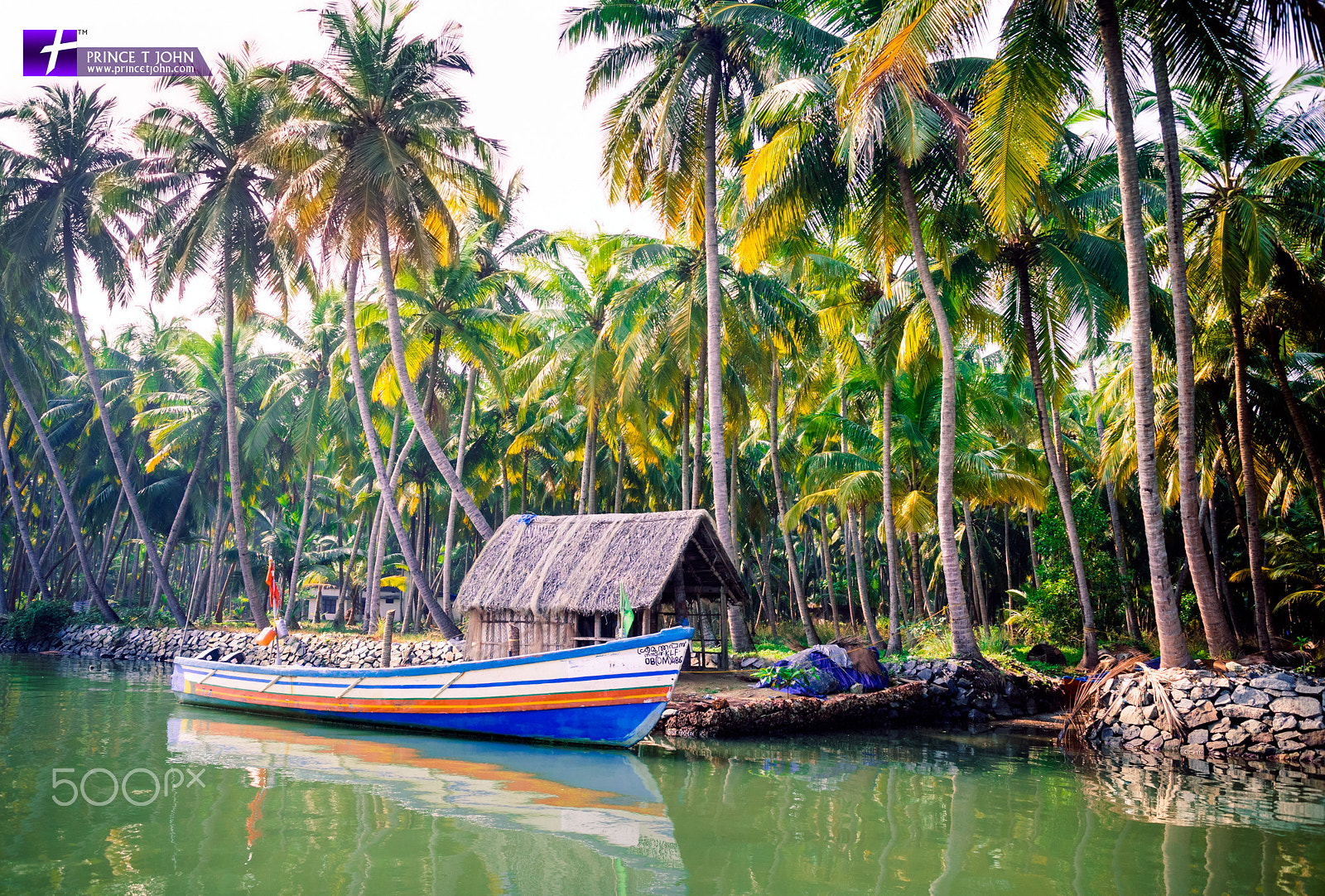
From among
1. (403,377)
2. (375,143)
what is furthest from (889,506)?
(375,143)

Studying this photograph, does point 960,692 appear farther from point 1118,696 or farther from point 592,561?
point 592,561

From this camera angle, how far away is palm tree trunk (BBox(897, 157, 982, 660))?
15688 mm

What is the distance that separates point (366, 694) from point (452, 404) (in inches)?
751

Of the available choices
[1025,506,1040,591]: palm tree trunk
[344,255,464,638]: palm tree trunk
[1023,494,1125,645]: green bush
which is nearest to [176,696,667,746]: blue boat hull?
[344,255,464,638]: palm tree trunk

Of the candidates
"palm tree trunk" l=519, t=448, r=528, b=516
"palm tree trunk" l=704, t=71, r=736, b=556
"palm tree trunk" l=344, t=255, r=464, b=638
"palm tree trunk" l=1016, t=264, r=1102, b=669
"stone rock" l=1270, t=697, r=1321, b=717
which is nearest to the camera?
"stone rock" l=1270, t=697, r=1321, b=717

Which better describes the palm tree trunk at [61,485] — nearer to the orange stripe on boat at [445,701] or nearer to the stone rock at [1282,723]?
the orange stripe on boat at [445,701]

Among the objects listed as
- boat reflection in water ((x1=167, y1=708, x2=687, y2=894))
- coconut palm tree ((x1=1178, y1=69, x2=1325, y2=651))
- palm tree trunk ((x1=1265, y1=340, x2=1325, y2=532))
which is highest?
coconut palm tree ((x1=1178, y1=69, x2=1325, y2=651))

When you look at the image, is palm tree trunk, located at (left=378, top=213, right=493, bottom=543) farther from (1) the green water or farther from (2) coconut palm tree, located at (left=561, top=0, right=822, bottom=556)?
(1) the green water

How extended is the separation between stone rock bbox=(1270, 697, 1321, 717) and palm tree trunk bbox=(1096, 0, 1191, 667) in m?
1.15

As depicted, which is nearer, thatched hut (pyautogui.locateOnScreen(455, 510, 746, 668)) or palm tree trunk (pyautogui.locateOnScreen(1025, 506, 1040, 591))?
thatched hut (pyautogui.locateOnScreen(455, 510, 746, 668))

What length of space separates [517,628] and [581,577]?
1.65 metres

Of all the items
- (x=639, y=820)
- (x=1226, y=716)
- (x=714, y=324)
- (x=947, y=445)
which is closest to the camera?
(x=639, y=820)

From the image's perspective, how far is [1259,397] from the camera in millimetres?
17844

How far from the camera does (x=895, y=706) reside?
608 inches
